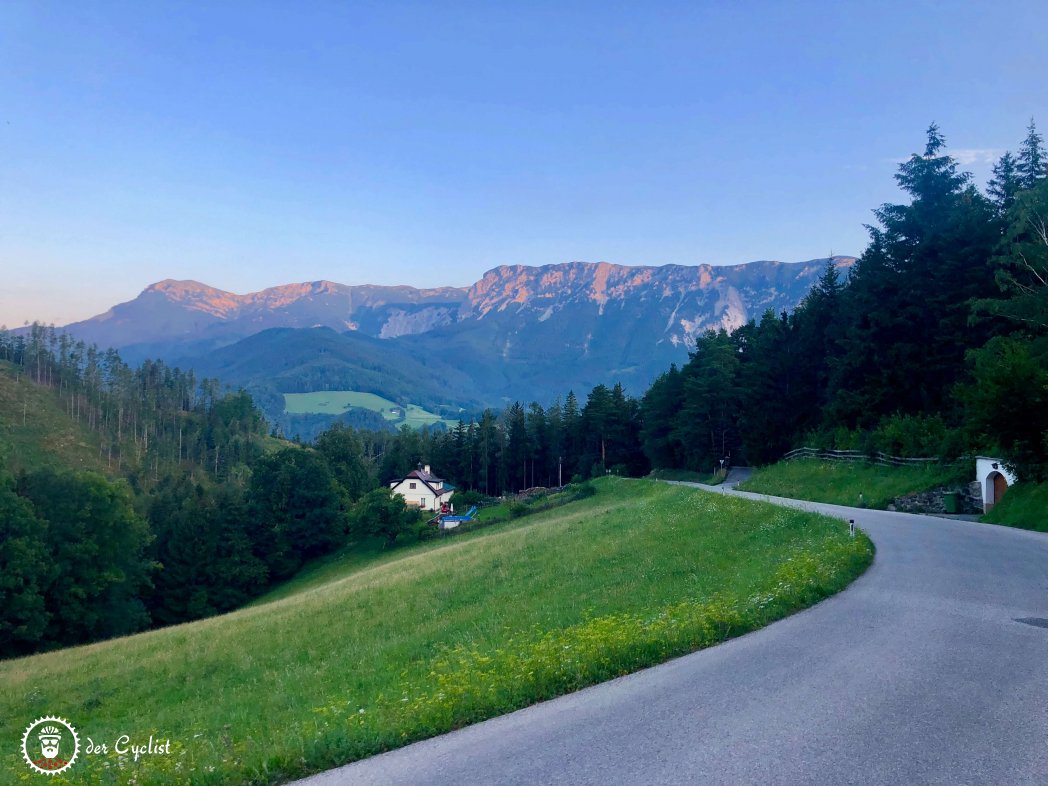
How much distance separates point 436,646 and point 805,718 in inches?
450

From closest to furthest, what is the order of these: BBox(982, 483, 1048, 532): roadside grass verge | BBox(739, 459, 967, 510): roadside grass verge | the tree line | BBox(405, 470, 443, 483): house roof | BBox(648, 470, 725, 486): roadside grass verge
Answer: BBox(982, 483, 1048, 532): roadside grass verge → the tree line → BBox(739, 459, 967, 510): roadside grass verge → BBox(648, 470, 725, 486): roadside grass verge → BBox(405, 470, 443, 483): house roof

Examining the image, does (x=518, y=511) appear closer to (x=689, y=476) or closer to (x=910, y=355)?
(x=689, y=476)

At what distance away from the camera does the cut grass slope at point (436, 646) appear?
30.6 ft

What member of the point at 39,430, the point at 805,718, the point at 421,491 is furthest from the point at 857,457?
the point at 39,430

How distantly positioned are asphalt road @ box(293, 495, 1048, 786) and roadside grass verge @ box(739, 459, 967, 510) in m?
24.5

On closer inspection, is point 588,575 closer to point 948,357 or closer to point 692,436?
point 948,357

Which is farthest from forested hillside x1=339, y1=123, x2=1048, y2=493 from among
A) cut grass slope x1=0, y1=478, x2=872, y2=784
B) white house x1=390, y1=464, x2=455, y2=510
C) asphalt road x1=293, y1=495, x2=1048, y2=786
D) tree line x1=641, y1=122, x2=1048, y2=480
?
white house x1=390, y1=464, x2=455, y2=510

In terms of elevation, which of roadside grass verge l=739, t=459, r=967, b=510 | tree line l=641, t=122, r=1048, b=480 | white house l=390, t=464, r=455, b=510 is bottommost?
white house l=390, t=464, r=455, b=510

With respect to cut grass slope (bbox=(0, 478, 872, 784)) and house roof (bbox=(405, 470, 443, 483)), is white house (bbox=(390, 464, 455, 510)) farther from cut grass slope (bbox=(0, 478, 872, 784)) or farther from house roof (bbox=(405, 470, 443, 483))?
cut grass slope (bbox=(0, 478, 872, 784))

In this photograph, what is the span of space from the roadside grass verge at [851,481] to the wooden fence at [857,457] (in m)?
0.40

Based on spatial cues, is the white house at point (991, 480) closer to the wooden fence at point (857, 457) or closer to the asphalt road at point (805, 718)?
the wooden fence at point (857, 457)

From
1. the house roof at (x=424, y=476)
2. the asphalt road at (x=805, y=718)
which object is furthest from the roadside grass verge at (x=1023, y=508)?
the house roof at (x=424, y=476)

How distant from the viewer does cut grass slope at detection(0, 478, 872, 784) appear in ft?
30.6

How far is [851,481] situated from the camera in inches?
1618
